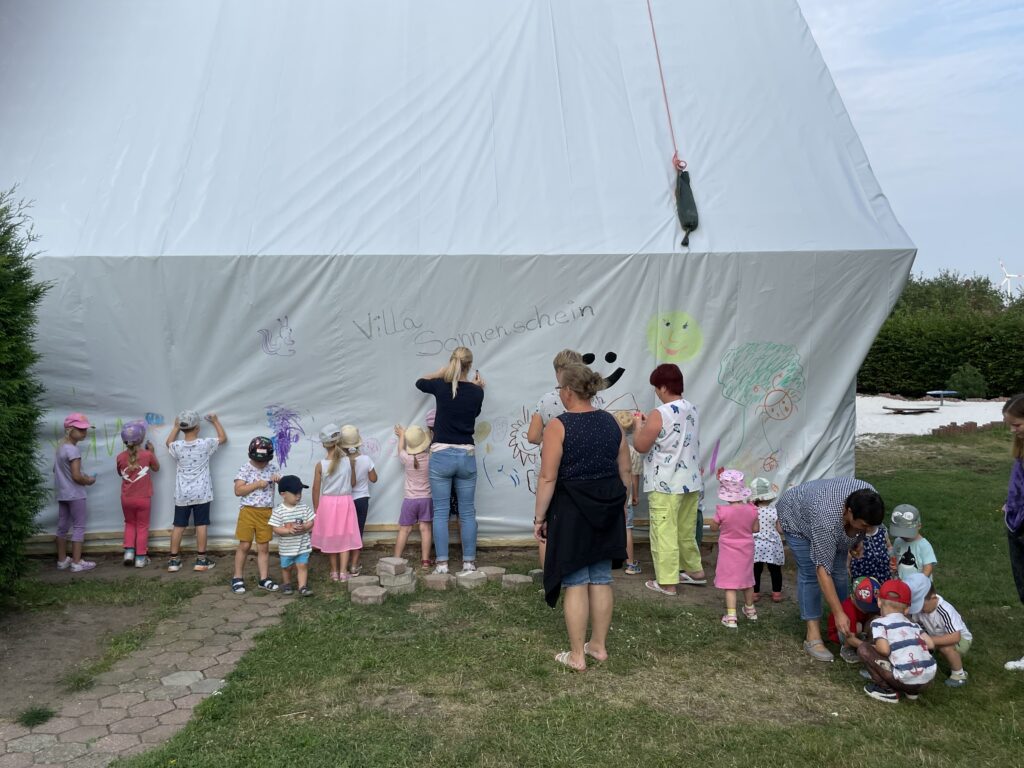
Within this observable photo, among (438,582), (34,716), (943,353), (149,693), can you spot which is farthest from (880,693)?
(943,353)

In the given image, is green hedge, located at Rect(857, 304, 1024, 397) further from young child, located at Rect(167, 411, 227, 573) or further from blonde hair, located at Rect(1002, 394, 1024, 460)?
young child, located at Rect(167, 411, 227, 573)

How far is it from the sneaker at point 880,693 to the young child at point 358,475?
11.4ft

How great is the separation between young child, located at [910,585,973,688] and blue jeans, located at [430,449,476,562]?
10.1 ft

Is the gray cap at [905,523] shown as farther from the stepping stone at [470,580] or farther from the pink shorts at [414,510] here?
the pink shorts at [414,510]

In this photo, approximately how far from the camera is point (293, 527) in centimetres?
579

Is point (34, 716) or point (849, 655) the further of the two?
point (849, 655)

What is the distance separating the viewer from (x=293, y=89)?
786cm

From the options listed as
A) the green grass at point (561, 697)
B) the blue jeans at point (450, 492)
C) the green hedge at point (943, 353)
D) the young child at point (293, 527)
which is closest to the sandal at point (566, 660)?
the green grass at point (561, 697)

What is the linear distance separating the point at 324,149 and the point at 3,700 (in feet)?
16.1

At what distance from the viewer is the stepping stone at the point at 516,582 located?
Answer: 598 cm

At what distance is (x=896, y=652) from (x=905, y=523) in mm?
705

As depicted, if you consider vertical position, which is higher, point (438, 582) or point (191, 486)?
point (191, 486)

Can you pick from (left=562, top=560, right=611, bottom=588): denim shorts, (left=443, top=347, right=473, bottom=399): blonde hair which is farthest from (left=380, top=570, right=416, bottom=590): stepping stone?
(left=562, top=560, right=611, bottom=588): denim shorts

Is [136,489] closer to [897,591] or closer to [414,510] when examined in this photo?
[414,510]
